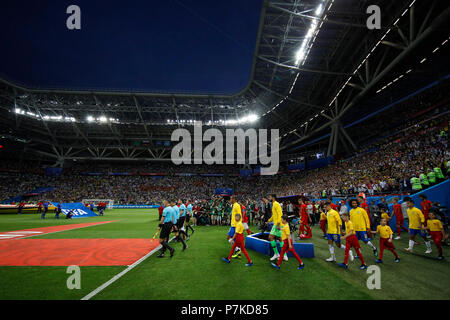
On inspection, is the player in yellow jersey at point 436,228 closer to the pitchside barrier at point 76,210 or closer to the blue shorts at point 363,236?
the blue shorts at point 363,236

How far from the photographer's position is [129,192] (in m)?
47.1

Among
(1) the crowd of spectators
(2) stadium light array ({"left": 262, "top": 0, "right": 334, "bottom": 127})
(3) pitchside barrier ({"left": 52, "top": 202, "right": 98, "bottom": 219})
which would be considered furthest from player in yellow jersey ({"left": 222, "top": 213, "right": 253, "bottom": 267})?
(3) pitchside barrier ({"left": 52, "top": 202, "right": 98, "bottom": 219})

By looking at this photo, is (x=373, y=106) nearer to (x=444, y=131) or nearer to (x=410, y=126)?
(x=410, y=126)

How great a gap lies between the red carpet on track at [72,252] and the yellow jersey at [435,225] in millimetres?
10425

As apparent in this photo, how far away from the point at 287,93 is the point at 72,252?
1236 inches

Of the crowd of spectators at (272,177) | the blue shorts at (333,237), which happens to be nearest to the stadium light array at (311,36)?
the crowd of spectators at (272,177)

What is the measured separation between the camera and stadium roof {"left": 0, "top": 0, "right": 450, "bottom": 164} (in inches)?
693

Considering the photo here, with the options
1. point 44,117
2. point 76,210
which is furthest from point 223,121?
point 44,117

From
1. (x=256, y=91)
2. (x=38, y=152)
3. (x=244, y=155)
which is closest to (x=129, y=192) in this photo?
(x=38, y=152)

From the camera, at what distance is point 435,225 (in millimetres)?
6520

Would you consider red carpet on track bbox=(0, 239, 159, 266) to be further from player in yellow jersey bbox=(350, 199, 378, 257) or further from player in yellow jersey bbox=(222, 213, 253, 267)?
player in yellow jersey bbox=(350, 199, 378, 257)

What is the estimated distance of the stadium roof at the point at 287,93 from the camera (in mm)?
17594

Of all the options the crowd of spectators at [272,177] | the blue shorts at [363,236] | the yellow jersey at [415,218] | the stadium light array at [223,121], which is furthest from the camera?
the stadium light array at [223,121]
